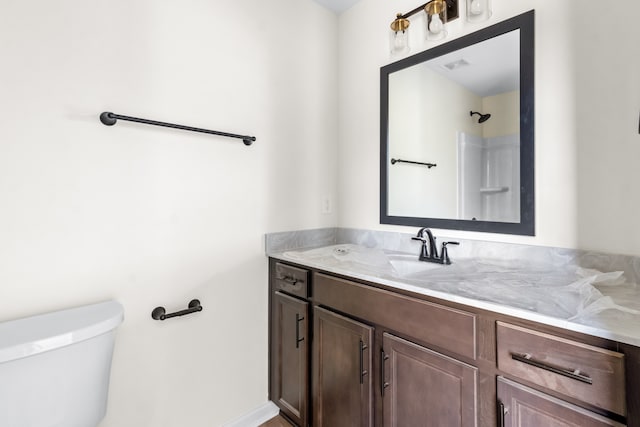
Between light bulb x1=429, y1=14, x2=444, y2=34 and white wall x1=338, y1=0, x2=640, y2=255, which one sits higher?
light bulb x1=429, y1=14, x2=444, y2=34

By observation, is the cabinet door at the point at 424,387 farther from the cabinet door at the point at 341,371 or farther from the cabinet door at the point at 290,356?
the cabinet door at the point at 290,356

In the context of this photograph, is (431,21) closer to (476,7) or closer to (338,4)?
(476,7)

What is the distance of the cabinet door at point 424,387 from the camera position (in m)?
0.93

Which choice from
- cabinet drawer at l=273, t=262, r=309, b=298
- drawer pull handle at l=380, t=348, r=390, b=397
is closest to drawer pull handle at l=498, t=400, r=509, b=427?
drawer pull handle at l=380, t=348, r=390, b=397

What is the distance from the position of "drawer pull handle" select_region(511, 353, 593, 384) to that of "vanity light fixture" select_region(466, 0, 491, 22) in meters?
1.40

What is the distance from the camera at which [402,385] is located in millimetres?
1094

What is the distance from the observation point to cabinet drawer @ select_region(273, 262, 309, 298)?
4.73ft

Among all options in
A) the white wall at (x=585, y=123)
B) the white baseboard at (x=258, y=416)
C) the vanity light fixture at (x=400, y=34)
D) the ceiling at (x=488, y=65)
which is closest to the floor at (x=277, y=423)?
the white baseboard at (x=258, y=416)

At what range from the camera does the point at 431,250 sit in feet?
4.82

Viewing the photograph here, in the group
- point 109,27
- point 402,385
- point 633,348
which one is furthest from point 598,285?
point 109,27

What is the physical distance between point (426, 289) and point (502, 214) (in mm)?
618

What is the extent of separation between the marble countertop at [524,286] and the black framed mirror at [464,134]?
208 millimetres

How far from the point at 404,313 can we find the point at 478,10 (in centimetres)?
138

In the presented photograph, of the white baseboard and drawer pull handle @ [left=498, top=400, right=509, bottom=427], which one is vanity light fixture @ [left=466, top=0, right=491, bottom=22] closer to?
drawer pull handle @ [left=498, top=400, right=509, bottom=427]
